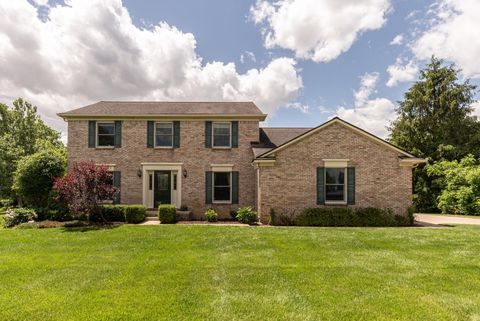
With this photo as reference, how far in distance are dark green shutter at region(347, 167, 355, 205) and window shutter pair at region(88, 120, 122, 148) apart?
13.3m

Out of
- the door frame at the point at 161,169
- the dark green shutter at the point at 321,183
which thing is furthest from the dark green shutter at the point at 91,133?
the dark green shutter at the point at 321,183

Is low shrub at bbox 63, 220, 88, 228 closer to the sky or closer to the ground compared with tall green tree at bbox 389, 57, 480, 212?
closer to the ground

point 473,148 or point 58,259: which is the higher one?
point 473,148

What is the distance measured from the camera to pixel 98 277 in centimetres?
605

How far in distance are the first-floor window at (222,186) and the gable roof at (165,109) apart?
11.9 feet

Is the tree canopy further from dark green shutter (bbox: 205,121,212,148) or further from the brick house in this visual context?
dark green shutter (bbox: 205,121,212,148)

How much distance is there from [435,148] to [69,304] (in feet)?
98.3

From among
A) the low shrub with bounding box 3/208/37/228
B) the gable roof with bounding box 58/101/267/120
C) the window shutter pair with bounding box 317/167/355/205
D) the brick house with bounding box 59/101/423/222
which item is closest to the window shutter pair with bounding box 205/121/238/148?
the brick house with bounding box 59/101/423/222

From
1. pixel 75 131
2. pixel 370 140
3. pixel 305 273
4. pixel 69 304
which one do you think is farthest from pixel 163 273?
pixel 75 131

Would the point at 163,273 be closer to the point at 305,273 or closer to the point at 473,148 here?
the point at 305,273

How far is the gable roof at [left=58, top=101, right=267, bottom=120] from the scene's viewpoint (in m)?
16.4

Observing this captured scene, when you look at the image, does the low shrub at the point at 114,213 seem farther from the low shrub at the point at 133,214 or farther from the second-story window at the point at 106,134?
the second-story window at the point at 106,134

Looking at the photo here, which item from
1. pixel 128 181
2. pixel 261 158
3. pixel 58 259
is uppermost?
pixel 261 158

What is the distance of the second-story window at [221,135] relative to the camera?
1673 cm
